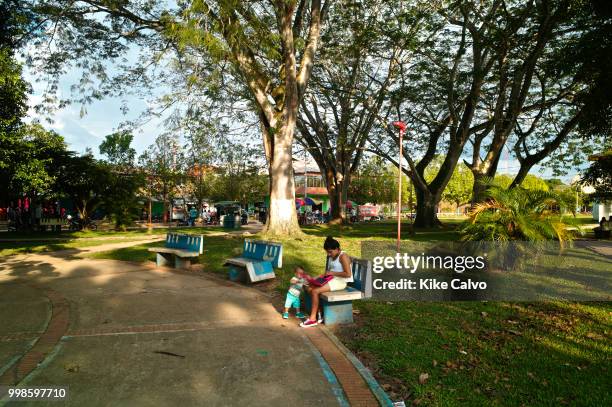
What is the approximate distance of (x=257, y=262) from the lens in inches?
322

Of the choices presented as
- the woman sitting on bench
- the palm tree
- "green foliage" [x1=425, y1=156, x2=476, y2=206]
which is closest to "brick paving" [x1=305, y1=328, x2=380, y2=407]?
the woman sitting on bench

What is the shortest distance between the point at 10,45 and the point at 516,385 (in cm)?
1620

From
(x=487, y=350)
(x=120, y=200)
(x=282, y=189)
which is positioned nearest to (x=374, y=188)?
(x=120, y=200)

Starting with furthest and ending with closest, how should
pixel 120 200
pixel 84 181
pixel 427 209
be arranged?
pixel 427 209, pixel 120 200, pixel 84 181

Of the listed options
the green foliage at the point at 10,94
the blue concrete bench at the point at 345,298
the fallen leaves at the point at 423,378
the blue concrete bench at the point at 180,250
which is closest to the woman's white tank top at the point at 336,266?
the blue concrete bench at the point at 345,298

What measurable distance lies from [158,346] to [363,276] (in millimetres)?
2809

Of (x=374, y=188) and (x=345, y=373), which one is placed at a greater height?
(x=374, y=188)

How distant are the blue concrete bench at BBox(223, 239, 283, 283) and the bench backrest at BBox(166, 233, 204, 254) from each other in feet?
5.13

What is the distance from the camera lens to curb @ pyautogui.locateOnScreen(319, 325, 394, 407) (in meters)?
3.45

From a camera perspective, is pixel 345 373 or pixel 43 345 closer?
pixel 345 373

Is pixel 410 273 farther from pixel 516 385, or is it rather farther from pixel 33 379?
pixel 33 379

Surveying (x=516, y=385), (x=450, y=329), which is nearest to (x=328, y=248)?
(x=450, y=329)

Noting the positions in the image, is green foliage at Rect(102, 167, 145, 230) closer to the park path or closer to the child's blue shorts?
the park path

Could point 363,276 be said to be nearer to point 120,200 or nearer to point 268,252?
→ point 268,252
